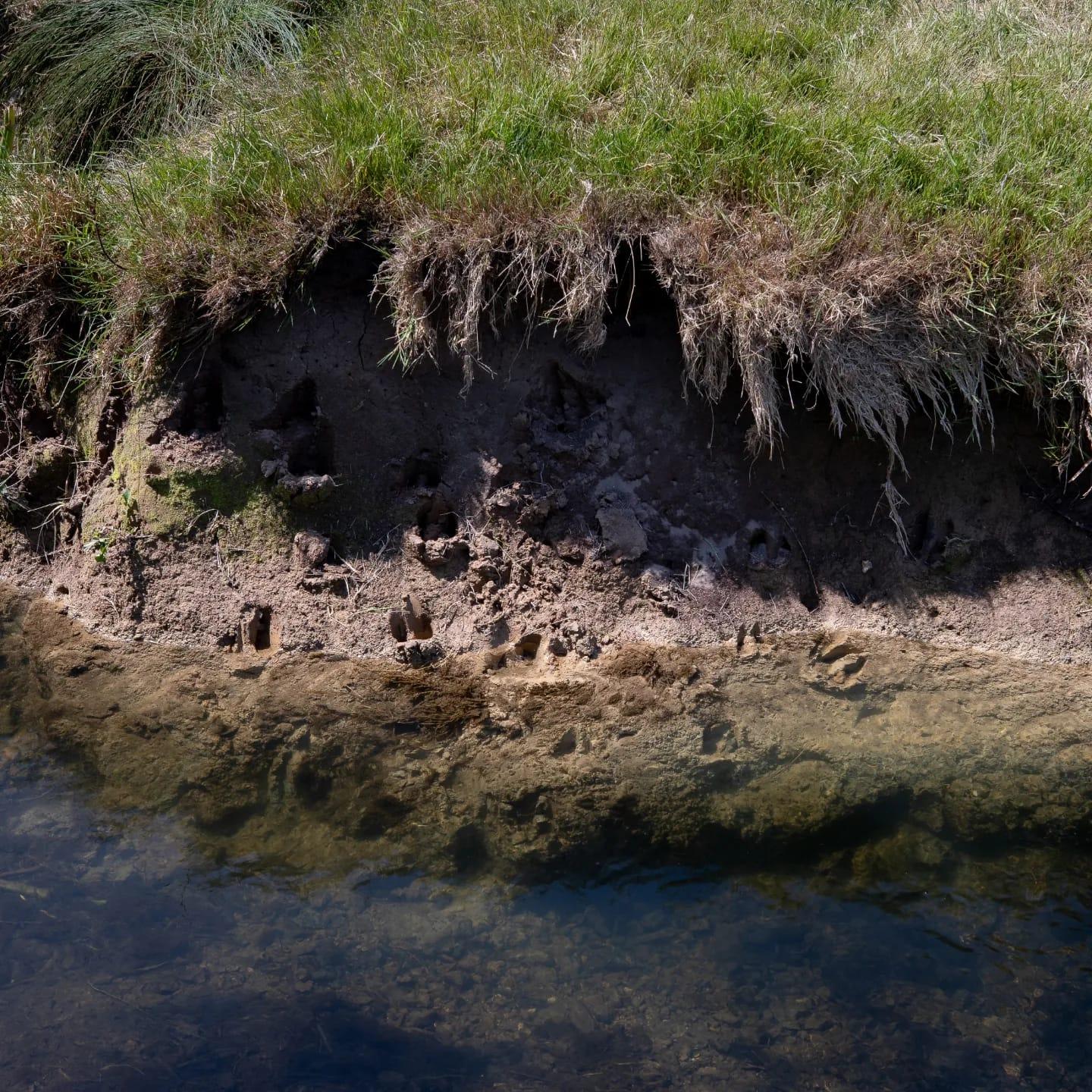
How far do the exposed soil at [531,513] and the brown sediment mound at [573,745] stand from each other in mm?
141

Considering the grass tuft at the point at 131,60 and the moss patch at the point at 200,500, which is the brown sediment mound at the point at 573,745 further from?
the grass tuft at the point at 131,60

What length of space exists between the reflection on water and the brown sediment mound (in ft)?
0.43

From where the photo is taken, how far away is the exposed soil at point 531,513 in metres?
3.53

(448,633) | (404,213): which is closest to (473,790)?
(448,633)

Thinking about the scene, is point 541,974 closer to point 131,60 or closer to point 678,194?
point 678,194

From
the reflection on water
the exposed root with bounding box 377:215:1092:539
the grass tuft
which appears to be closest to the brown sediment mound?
the reflection on water

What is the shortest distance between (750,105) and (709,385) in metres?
1.06

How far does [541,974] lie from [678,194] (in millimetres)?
2507

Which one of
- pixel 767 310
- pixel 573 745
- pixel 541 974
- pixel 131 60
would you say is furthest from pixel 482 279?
pixel 131 60

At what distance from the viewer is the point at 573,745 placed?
125 inches

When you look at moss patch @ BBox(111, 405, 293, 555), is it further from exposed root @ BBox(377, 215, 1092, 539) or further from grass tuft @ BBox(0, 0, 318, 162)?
grass tuft @ BBox(0, 0, 318, 162)

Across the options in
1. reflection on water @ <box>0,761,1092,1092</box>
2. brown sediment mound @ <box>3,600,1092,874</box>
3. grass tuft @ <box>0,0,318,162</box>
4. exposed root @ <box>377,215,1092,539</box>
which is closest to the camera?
reflection on water @ <box>0,761,1092,1092</box>

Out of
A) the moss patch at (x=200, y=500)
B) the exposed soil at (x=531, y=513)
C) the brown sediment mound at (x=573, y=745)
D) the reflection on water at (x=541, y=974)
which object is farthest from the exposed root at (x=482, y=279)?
the reflection on water at (x=541, y=974)

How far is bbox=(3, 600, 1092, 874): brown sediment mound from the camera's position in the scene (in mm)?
2949
